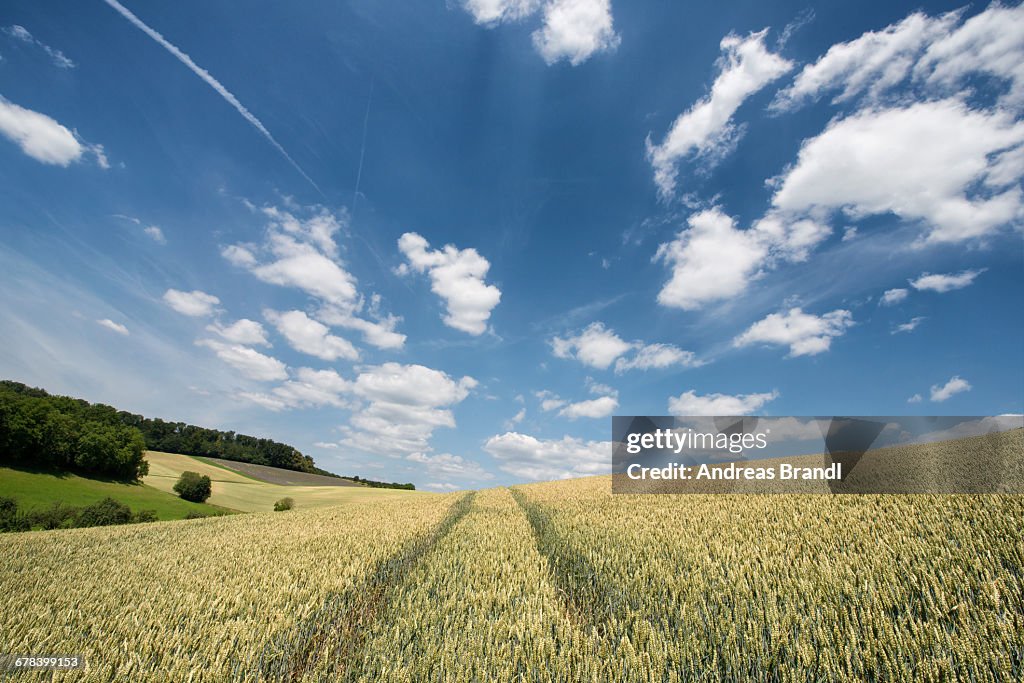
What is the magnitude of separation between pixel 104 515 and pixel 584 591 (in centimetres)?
5288

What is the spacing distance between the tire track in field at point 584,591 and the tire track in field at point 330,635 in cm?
283

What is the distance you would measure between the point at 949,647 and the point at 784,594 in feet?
5.47

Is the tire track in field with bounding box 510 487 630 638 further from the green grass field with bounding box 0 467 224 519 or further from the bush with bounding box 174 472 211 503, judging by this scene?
the bush with bounding box 174 472 211 503

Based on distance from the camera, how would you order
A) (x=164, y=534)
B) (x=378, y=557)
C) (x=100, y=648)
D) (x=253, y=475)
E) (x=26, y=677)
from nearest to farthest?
(x=26, y=677) → (x=100, y=648) → (x=378, y=557) → (x=164, y=534) → (x=253, y=475)

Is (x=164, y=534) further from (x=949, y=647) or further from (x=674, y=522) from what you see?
(x=949, y=647)

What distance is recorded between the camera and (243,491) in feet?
212

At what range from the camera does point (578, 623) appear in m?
5.27

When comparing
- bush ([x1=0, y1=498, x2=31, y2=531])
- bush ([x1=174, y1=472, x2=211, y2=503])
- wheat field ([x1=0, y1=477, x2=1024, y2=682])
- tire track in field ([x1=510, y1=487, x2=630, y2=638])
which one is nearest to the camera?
wheat field ([x1=0, y1=477, x2=1024, y2=682])

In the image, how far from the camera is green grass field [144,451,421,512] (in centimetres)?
→ 5706

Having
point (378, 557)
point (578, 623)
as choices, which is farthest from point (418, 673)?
point (378, 557)

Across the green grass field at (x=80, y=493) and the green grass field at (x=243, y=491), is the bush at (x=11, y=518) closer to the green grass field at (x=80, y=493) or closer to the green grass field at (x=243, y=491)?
the green grass field at (x=80, y=493)

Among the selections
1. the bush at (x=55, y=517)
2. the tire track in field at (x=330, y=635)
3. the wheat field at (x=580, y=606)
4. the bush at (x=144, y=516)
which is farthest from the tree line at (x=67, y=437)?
the tire track in field at (x=330, y=635)

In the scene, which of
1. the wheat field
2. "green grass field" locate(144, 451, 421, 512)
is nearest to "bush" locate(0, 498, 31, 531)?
"green grass field" locate(144, 451, 421, 512)

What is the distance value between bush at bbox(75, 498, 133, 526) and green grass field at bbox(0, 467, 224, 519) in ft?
20.1
